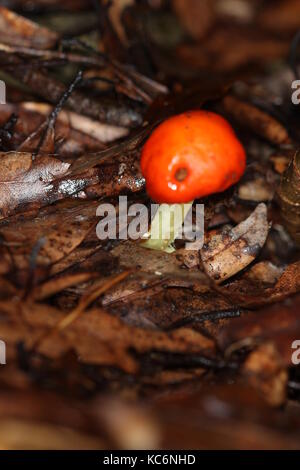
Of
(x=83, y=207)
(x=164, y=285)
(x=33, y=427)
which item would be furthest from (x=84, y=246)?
(x=33, y=427)

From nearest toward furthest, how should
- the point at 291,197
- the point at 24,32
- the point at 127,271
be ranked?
the point at 127,271, the point at 291,197, the point at 24,32

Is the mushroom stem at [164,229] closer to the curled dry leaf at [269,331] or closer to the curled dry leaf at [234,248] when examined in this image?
the curled dry leaf at [234,248]

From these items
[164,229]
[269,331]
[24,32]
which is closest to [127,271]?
[164,229]

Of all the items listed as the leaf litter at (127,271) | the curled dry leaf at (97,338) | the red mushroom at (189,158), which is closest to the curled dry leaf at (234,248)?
the leaf litter at (127,271)

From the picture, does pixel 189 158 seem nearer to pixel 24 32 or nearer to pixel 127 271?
pixel 127 271

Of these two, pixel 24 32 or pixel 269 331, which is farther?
pixel 24 32

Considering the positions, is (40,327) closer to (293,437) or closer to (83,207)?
(83,207)

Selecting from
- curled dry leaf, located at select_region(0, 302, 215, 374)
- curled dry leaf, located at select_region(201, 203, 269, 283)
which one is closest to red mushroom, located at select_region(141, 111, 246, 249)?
curled dry leaf, located at select_region(201, 203, 269, 283)
